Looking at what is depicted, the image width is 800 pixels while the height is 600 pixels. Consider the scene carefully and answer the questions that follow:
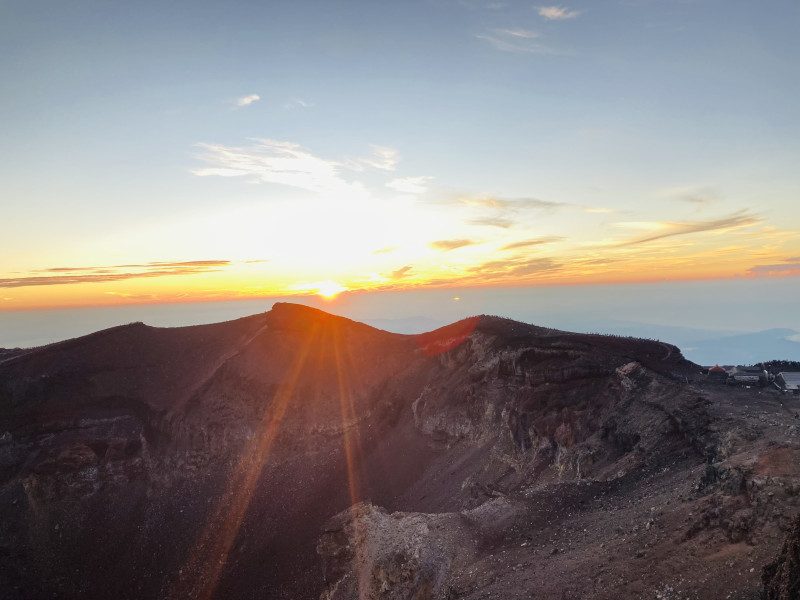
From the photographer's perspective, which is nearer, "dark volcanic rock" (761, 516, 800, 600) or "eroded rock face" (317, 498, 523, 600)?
"dark volcanic rock" (761, 516, 800, 600)

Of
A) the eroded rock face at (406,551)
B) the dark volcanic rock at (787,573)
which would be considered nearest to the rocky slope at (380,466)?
the eroded rock face at (406,551)

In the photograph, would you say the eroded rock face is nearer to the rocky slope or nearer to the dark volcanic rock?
the rocky slope

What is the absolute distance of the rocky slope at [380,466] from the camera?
2159 cm

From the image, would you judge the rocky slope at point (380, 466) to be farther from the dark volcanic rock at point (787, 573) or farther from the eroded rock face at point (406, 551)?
the dark volcanic rock at point (787, 573)

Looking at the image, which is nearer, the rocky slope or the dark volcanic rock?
the dark volcanic rock

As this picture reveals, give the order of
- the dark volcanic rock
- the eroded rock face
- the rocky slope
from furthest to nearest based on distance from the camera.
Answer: the eroded rock face < the rocky slope < the dark volcanic rock

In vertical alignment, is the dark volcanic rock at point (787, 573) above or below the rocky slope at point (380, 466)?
above

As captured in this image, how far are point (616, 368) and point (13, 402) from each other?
2582 inches

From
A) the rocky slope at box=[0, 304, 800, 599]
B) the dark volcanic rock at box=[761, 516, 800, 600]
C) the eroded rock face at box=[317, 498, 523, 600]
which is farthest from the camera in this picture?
the eroded rock face at box=[317, 498, 523, 600]

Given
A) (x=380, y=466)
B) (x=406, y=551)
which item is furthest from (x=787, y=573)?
(x=380, y=466)

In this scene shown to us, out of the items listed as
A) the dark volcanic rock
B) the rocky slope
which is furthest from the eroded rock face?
the dark volcanic rock

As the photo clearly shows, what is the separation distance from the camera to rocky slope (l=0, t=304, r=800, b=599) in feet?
70.8

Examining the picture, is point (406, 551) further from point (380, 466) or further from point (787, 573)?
point (380, 466)

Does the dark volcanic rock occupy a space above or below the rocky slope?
above
